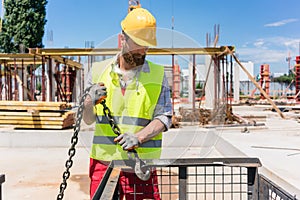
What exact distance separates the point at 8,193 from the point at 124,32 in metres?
3.20

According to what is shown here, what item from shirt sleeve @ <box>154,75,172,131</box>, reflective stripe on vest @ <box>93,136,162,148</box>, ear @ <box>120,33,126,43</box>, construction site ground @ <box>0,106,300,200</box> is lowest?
construction site ground @ <box>0,106,300,200</box>

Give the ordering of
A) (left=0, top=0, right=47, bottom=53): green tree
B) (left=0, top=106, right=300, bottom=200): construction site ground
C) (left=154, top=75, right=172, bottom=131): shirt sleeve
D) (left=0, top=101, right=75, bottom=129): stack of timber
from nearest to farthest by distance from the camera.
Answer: (left=154, top=75, right=172, bottom=131): shirt sleeve < (left=0, top=106, right=300, bottom=200): construction site ground < (left=0, top=101, right=75, bottom=129): stack of timber < (left=0, top=0, right=47, bottom=53): green tree

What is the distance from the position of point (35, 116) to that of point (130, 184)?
6209 mm

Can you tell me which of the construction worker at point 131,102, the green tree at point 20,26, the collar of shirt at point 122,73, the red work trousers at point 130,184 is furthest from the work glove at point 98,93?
the green tree at point 20,26

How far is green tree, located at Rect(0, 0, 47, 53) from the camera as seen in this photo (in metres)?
22.5

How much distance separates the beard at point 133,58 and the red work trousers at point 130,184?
61 centimetres

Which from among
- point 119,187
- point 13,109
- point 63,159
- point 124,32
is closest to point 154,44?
point 124,32

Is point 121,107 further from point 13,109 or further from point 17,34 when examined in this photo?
point 17,34

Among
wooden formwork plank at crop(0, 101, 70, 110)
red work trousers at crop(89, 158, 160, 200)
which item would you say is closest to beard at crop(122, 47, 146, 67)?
red work trousers at crop(89, 158, 160, 200)

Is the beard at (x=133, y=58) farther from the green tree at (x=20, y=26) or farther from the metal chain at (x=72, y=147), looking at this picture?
the green tree at (x=20, y=26)

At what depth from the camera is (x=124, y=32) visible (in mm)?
1676

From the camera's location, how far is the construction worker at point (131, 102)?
1.64 metres

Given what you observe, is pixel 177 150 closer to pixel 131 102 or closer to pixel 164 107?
pixel 164 107

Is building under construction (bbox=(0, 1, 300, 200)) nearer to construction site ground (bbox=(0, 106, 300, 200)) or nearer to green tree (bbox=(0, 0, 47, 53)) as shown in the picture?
construction site ground (bbox=(0, 106, 300, 200))
